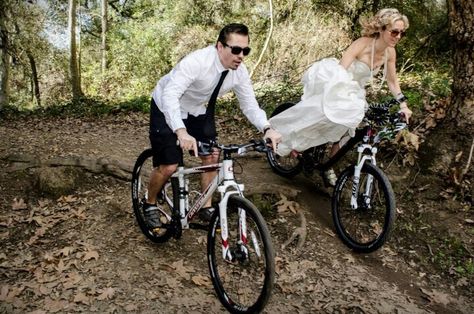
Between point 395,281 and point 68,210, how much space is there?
422 cm

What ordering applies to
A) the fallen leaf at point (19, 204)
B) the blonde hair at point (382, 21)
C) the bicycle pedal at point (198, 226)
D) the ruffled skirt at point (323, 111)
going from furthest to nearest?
the fallen leaf at point (19, 204) → the ruffled skirt at point (323, 111) → the blonde hair at point (382, 21) → the bicycle pedal at point (198, 226)

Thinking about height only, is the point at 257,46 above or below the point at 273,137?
above

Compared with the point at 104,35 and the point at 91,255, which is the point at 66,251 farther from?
the point at 104,35

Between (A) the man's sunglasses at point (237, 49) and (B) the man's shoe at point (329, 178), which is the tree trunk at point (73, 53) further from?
(A) the man's sunglasses at point (237, 49)

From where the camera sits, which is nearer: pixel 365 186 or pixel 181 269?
pixel 181 269

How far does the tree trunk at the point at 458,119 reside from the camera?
5.49 metres

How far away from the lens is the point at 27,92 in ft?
86.2

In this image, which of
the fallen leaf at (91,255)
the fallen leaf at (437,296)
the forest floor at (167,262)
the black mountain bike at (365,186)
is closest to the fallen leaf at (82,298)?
the forest floor at (167,262)

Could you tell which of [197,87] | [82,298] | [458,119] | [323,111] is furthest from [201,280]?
[458,119]

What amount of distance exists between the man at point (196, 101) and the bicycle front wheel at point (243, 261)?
0.64 meters

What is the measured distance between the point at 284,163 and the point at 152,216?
2593mm

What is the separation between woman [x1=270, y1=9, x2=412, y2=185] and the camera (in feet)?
16.1

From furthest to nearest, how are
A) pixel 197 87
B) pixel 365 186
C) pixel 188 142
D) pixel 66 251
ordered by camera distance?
pixel 365 186, pixel 66 251, pixel 197 87, pixel 188 142

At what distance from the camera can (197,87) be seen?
163 inches
